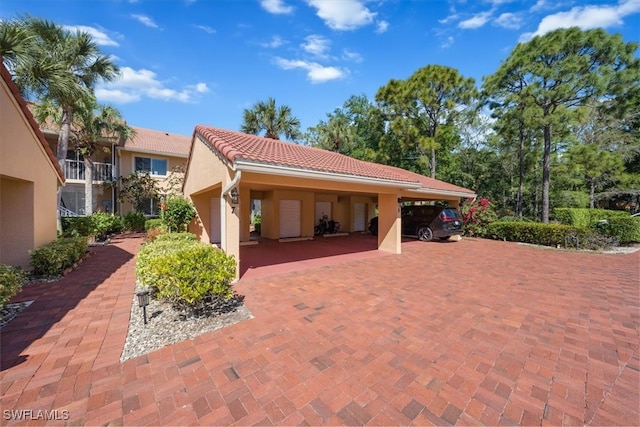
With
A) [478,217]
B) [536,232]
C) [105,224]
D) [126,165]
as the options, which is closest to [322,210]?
[478,217]

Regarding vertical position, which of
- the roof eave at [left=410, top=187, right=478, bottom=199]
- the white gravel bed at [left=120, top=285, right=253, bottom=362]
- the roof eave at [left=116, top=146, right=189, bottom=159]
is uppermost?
the roof eave at [left=116, top=146, right=189, bottom=159]

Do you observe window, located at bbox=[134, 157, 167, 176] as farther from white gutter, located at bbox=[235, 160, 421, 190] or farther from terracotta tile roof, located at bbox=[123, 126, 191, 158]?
white gutter, located at bbox=[235, 160, 421, 190]

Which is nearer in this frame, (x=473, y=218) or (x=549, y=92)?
(x=549, y=92)

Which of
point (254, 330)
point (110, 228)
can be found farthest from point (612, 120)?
point (110, 228)

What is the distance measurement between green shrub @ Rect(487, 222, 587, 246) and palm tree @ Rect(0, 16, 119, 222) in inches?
790

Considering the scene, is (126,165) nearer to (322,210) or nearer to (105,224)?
(105,224)

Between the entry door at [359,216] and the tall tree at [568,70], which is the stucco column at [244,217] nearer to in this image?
the entry door at [359,216]

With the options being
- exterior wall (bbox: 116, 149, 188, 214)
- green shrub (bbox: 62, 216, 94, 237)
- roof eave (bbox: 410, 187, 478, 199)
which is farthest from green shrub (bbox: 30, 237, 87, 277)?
exterior wall (bbox: 116, 149, 188, 214)

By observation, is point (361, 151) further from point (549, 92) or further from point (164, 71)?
point (164, 71)

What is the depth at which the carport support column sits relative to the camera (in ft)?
32.8

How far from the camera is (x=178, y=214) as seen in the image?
10.7 metres

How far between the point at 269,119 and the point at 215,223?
11.2 meters

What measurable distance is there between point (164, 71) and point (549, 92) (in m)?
19.4

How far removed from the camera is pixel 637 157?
1978cm
